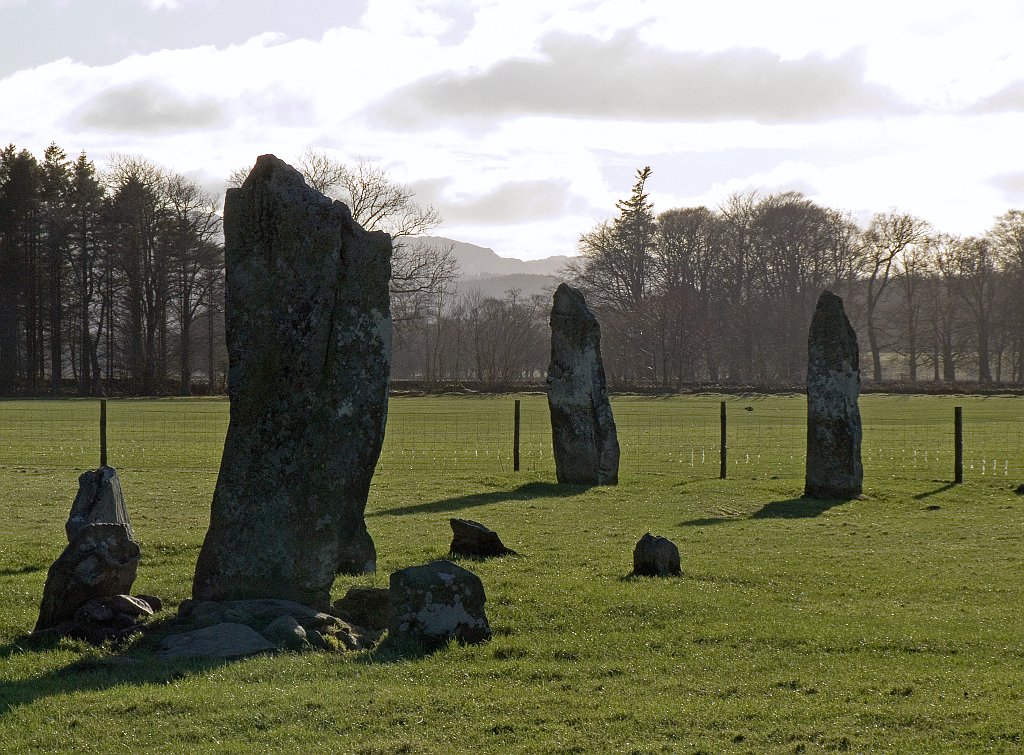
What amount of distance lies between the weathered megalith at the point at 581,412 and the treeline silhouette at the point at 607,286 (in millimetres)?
50411

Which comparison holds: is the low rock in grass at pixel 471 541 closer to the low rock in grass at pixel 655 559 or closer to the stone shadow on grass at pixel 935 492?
the low rock in grass at pixel 655 559

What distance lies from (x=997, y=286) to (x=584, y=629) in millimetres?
93462

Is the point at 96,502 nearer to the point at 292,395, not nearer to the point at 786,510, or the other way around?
the point at 292,395

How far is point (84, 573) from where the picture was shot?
8.95 meters

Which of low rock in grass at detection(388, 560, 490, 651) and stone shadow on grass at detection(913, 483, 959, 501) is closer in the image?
low rock in grass at detection(388, 560, 490, 651)

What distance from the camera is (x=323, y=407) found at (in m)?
9.47

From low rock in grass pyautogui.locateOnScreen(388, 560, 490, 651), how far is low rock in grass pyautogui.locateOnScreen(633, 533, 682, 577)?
133 inches

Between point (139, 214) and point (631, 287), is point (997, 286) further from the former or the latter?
point (139, 214)

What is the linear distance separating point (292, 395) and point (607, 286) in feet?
271

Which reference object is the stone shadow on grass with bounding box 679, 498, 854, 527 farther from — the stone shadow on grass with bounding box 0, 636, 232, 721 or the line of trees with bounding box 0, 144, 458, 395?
the line of trees with bounding box 0, 144, 458, 395

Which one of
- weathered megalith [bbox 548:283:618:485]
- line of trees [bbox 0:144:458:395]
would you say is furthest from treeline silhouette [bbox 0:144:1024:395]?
weathered megalith [bbox 548:283:618:485]

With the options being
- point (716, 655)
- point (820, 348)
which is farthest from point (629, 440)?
point (716, 655)

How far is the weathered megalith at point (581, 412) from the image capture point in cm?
2197

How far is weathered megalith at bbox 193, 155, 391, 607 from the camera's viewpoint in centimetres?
942
